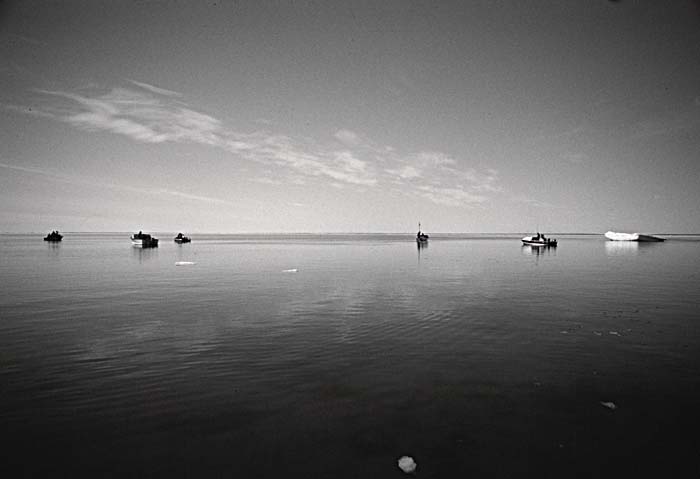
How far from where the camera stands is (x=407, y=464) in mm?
6934

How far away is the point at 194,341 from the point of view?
48.3 ft

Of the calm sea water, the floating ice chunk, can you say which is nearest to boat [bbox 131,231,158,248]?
the calm sea water

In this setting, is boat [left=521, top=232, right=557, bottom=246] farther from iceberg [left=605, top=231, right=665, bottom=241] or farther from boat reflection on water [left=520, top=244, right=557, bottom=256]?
iceberg [left=605, top=231, right=665, bottom=241]

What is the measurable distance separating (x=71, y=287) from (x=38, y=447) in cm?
2673

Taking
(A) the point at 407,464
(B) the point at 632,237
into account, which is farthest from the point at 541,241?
(A) the point at 407,464

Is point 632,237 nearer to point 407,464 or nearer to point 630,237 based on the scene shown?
point 630,237

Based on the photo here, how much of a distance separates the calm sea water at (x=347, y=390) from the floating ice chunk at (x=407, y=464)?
14cm

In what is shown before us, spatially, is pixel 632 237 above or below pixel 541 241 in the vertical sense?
above

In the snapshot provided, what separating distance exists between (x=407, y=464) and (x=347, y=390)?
3.33 m

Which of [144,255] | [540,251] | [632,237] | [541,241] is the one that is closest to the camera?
[144,255]

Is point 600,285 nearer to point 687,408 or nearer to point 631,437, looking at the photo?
point 687,408

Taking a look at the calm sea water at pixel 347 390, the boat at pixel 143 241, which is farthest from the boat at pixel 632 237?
the boat at pixel 143 241

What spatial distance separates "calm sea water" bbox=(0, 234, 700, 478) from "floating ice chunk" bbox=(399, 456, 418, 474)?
0.14 metres

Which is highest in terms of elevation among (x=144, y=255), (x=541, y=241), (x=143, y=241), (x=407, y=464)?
(x=541, y=241)
